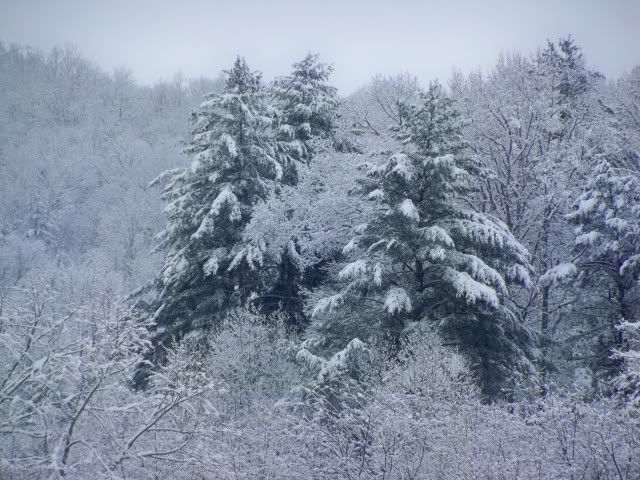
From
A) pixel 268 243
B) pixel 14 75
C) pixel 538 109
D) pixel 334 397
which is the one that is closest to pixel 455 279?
pixel 334 397

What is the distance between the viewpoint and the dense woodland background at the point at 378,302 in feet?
34.2

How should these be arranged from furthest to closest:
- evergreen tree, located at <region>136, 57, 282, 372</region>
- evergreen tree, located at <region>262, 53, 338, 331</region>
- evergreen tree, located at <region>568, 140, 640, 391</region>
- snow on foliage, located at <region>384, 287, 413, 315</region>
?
1. evergreen tree, located at <region>262, 53, 338, 331</region>
2. evergreen tree, located at <region>136, 57, 282, 372</region>
3. evergreen tree, located at <region>568, 140, 640, 391</region>
4. snow on foliage, located at <region>384, 287, 413, 315</region>

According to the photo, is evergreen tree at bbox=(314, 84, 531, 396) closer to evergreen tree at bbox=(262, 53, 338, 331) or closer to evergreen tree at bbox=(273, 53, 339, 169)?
evergreen tree at bbox=(262, 53, 338, 331)

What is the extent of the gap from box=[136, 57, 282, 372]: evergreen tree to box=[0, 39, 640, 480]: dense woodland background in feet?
0.33

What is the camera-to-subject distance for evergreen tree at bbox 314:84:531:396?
53.7 ft

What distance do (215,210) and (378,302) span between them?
6778 mm

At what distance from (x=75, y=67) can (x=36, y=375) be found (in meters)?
88.0

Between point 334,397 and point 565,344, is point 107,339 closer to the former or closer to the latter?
point 334,397

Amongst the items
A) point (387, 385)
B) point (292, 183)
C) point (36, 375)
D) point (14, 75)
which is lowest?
point (387, 385)

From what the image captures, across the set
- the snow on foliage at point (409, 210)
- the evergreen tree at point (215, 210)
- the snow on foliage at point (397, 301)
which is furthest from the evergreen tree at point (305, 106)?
the snow on foliage at point (397, 301)

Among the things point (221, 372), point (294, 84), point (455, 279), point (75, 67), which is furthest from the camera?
point (75, 67)

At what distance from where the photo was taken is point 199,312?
21.0 meters

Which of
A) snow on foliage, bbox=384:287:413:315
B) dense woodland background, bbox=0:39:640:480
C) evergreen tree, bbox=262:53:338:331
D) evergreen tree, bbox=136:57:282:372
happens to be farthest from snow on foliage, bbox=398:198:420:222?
evergreen tree, bbox=262:53:338:331

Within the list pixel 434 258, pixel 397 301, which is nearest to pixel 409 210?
pixel 434 258
